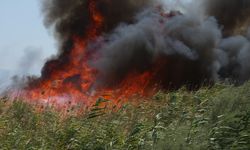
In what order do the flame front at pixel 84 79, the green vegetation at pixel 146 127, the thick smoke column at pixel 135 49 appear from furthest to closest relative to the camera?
the thick smoke column at pixel 135 49 < the flame front at pixel 84 79 < the green vegetation at pixel 146 127

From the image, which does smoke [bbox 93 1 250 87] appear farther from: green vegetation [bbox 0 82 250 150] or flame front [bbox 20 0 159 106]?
green vegetation [bbox 0 82 250 150]

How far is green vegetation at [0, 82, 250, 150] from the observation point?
5.48 metres

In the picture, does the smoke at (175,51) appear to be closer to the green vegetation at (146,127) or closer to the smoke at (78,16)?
the smoke at (78,16)

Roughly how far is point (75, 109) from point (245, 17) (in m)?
17.7

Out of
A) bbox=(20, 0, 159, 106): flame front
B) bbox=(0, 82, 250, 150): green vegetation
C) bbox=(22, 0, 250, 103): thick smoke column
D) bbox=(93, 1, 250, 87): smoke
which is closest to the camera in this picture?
bbox=(0, 82, 250, 150): green vegetation

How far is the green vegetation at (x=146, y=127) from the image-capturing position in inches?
216

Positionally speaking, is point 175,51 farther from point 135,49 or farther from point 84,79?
point 84,79

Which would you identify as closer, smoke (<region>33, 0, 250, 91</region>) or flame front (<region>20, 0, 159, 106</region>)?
flame front (<region>20, 0, 159, 106</region>)

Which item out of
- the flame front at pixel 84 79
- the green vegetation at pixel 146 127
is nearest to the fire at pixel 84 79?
the flame front at pixel 84 79

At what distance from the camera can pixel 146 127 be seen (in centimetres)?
700

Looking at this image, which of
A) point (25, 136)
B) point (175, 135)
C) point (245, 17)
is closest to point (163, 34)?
point (245, 17)

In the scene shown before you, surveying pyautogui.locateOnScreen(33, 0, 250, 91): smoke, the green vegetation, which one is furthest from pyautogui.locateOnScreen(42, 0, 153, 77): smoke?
the green vegetation

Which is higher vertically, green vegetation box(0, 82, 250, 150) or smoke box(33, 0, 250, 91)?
smoke box(33, 0, 250, 91)

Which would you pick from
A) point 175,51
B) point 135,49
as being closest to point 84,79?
point 135,49
